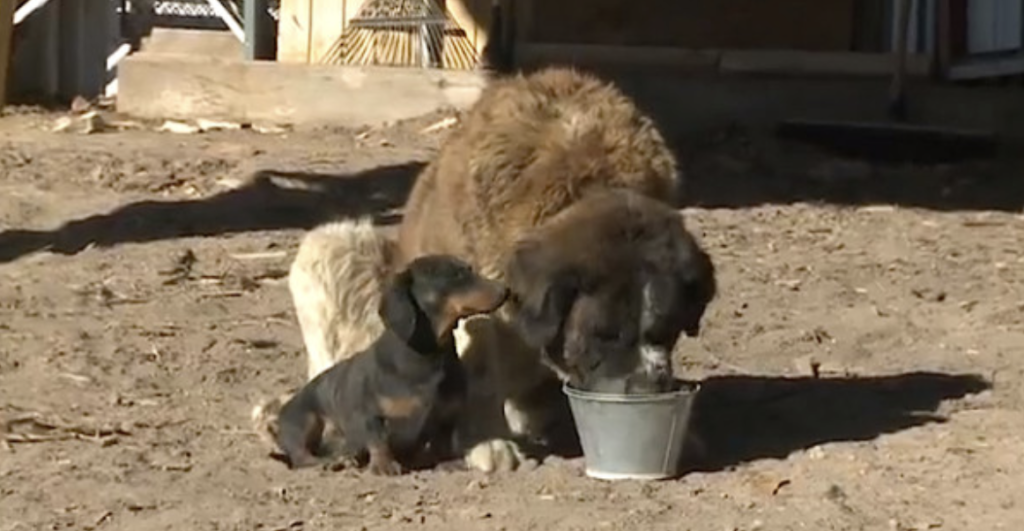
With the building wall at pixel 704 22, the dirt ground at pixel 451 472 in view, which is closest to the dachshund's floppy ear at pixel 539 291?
the dirt ground at pixel 451 472

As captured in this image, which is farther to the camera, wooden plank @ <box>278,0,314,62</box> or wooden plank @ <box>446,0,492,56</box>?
wooden plank @ <box>278,0,314,62</box>

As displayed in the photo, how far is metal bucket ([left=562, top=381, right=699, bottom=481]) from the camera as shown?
21.3 feet

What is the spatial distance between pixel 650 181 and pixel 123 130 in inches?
330

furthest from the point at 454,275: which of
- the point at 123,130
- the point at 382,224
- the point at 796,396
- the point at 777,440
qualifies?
the point at 123,130

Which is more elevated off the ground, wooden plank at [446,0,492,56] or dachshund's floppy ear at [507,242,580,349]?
dachshund's floppy ear at [507,242,580,349]

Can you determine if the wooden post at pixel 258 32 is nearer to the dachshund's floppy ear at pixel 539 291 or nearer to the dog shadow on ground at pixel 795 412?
the dog shadow on ground at pixel 795 412

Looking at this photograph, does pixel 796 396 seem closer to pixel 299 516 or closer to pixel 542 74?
pixel 542 74

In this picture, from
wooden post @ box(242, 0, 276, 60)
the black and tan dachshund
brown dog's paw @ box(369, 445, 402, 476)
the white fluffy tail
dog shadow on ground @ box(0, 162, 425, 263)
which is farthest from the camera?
wooden post @ box(242, 0, 276, 60)

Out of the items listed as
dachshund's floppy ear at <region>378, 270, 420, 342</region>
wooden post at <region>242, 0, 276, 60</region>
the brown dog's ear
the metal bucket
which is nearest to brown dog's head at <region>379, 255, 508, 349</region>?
dachshund's floppy ear at <region>378, 270, 420, 342</region>

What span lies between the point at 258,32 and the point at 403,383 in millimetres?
9106

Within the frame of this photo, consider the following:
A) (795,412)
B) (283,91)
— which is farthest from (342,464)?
(283,91)

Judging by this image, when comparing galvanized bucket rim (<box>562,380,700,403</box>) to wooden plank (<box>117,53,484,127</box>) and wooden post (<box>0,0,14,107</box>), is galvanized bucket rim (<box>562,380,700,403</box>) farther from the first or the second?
wooden plank (<box>117,53,484,127</box>)

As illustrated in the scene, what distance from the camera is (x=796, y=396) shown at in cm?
811

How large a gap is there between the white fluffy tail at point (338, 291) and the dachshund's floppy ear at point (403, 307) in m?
0.80
